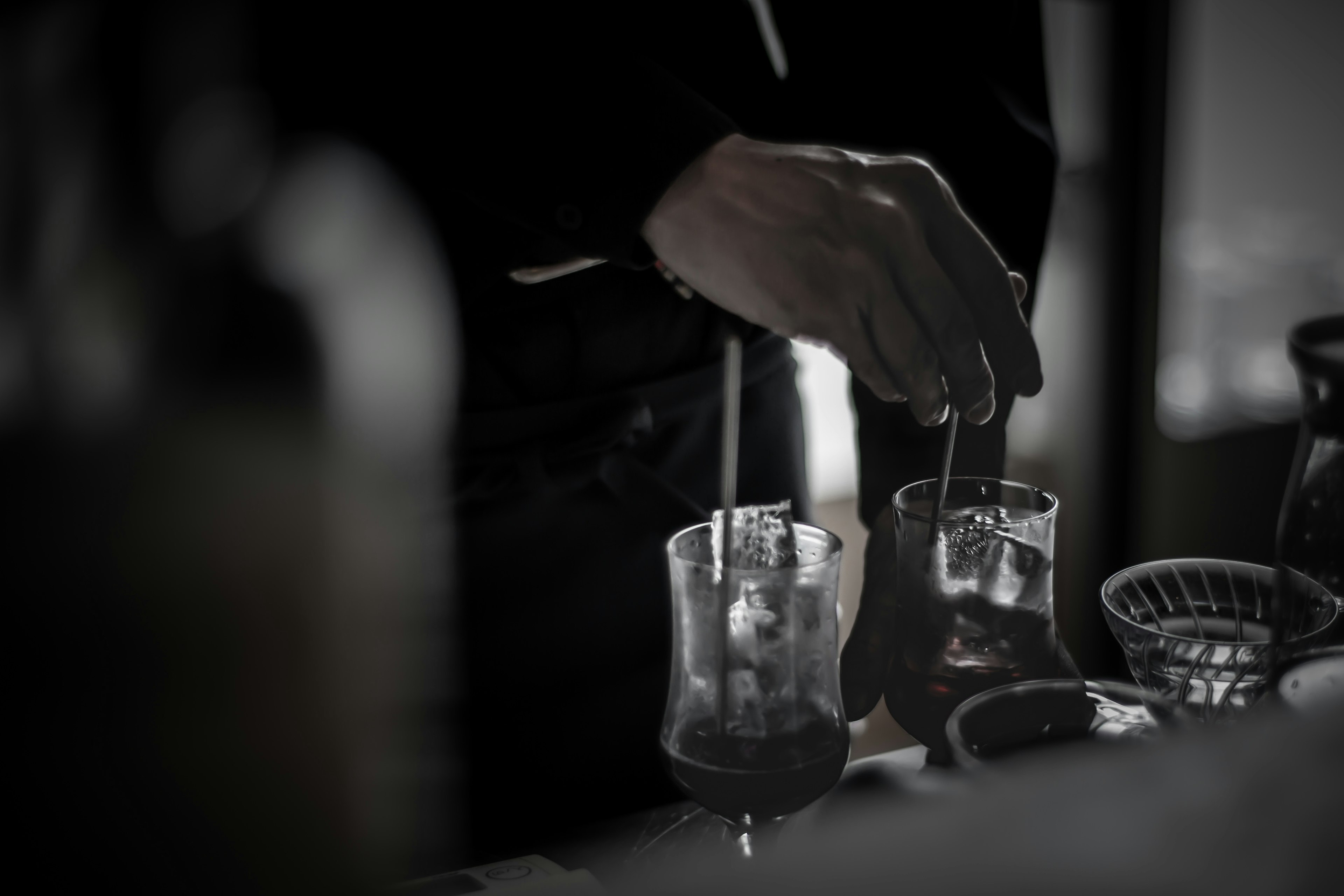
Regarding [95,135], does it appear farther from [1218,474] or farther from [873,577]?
[1218,474]

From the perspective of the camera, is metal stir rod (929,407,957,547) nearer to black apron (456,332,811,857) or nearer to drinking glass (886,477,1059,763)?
drinking glass (886,477,1059,763)

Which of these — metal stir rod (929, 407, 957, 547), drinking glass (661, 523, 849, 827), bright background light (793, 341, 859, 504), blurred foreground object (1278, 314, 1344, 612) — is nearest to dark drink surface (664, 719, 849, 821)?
drinking glass (661, 523, 849, 827)

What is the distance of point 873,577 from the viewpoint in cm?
66

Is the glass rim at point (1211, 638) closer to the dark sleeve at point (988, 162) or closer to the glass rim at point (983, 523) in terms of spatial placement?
the glass rim at point (983, 523)

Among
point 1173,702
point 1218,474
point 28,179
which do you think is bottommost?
point 1218,474

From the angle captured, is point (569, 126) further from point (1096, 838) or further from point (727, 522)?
point (1096, 838)

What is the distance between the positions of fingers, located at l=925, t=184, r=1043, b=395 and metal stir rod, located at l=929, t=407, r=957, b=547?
47 mm

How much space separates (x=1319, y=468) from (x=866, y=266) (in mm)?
217

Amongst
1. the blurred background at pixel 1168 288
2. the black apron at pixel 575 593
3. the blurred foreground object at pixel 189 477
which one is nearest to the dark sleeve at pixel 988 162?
the black apron at pixel 575 593

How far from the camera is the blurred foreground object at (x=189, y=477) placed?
22 cm

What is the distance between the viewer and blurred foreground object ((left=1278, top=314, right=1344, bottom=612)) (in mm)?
371

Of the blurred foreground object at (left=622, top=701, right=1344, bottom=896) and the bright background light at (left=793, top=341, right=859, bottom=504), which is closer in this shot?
the blurred foreground object at (left=622, top=701, right=1344, bottom=896)

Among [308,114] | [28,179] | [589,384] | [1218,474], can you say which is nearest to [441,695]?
[589,384]

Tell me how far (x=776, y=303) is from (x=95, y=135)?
376 mm
